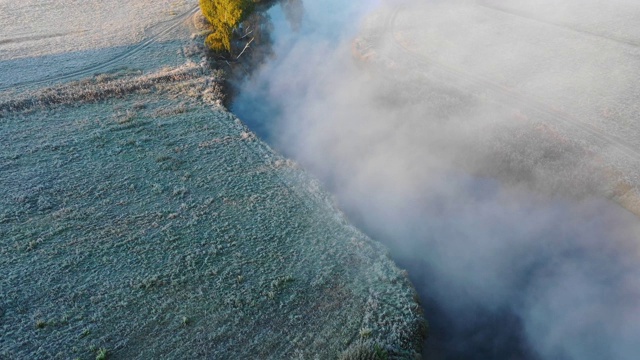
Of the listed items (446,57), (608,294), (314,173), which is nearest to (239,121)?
(314,173)

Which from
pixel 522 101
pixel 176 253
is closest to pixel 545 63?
pixel 522 101

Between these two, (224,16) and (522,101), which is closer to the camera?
(522,101)

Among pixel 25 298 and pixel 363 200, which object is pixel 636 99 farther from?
pixel 25 298

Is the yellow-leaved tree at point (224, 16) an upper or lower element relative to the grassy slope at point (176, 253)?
upper

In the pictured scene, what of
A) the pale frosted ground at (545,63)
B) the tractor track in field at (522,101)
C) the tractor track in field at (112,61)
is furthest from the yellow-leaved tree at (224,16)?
the tractor track in field at (522,101)

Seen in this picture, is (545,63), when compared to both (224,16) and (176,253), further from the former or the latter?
(176,253)

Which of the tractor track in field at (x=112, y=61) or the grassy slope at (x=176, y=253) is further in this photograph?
the tractor track in field at (x=112, y=61)

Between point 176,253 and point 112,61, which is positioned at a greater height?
point 176,253

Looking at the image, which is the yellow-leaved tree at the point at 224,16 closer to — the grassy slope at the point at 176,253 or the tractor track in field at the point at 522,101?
the grassy slope at the point at 176,253
